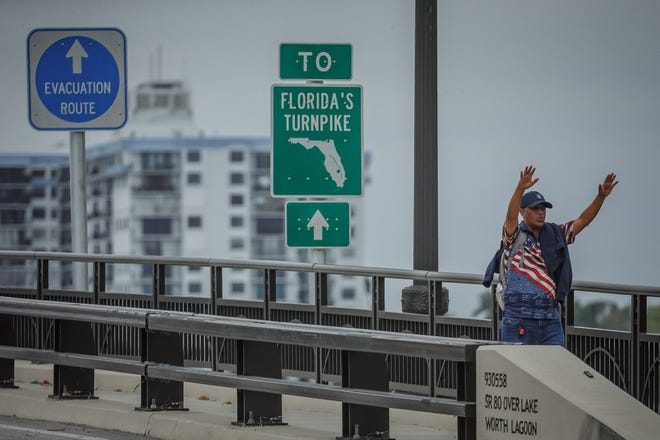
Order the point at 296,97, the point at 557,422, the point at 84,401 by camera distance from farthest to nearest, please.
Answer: the point at 296,97
the point at 84,401
the point at 557,422

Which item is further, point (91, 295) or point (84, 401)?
point (91, 295)

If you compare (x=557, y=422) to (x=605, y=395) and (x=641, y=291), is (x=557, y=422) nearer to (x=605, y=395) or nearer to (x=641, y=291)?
(x=605, y=395)

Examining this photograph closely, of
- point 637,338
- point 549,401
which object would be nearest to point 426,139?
point 637,338

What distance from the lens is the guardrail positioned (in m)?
9.66

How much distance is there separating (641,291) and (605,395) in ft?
9.38

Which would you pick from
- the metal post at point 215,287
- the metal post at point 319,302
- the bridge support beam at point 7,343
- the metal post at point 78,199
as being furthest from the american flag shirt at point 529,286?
the metal post at point 78,199

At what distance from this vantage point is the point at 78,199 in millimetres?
17219

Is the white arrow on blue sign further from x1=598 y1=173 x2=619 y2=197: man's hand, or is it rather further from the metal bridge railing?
x1=598 y1=173 x2=619 y2=197: man's hand

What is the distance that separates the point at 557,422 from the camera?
8.84 m

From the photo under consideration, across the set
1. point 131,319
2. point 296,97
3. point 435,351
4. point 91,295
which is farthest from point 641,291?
point 91,295

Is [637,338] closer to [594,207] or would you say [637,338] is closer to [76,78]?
[594,207]

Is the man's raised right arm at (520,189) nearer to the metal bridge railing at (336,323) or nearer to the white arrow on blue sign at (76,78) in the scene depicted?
the metal bridge railing at (336,323)

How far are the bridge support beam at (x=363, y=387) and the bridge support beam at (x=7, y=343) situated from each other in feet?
13.8

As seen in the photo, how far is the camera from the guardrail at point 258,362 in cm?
966
